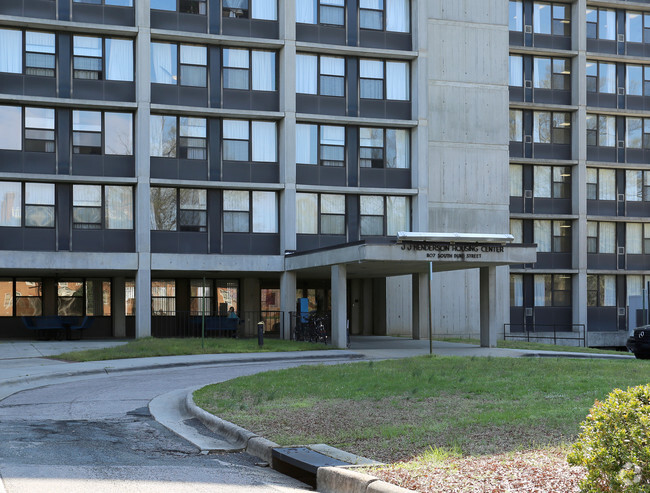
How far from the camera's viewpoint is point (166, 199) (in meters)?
36.3

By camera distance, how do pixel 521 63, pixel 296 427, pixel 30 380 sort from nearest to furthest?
pixel 296 427, pixel 30 380, pixel 521 63

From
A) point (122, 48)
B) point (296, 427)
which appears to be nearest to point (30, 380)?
point (296, 427)

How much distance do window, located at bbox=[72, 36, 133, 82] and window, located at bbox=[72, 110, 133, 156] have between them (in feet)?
5.04

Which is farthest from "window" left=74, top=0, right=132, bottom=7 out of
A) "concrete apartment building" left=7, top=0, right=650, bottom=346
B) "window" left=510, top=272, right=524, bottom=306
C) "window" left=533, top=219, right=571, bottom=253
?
"window" left=510, top=272, right=524, bottom=306

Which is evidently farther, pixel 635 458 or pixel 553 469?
pixel 553 469

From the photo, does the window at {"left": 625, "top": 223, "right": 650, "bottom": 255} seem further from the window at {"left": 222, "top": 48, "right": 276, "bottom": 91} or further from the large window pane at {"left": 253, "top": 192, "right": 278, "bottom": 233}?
the window at {"left": 222, "top": 48, "right": 276, "bottom": 91}

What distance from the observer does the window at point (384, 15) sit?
3853cm

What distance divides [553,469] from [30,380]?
1491 cm

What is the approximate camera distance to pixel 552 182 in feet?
158

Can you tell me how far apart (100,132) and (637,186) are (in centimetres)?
3070

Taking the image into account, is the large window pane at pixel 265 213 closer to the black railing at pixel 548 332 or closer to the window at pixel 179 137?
the window at pixel 179 137

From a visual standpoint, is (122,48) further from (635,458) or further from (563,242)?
(635,458)

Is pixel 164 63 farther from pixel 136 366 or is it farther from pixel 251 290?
pixel 136 366

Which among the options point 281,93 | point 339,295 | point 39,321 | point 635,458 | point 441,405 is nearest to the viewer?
point 635,458
